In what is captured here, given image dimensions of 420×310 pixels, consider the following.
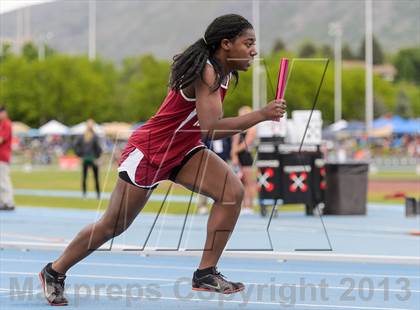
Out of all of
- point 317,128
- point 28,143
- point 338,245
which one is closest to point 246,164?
point 317,128

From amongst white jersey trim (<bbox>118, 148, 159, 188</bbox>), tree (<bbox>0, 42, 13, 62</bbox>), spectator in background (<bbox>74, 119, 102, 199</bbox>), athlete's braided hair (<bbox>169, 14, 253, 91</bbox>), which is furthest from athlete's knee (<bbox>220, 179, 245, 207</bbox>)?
tree (<bbox>0, 42, 13, 62</bbox>)

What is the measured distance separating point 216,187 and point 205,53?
0.95m

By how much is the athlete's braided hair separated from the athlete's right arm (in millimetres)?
50

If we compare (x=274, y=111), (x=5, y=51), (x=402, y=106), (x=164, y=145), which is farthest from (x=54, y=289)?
(x=402, y=106)

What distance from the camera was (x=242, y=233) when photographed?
16219 millimetres

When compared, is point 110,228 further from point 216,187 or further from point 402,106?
point 402,106

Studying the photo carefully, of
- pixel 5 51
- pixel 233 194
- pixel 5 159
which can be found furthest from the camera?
pixel 5 51

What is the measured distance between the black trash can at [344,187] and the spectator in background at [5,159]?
6039mm

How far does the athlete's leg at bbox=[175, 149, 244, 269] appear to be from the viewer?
7.86m

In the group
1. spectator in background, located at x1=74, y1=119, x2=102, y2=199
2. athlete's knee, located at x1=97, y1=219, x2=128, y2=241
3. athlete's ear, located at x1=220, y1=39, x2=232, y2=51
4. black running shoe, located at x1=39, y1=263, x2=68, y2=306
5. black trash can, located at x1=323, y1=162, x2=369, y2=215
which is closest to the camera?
athlete's ear, located at x1=220, y1=39, x2=232, y2=51

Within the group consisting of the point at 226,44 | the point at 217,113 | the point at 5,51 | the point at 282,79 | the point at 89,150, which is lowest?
the point at 89,150

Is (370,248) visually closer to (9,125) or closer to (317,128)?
(317,128)

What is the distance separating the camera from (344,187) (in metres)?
21.1

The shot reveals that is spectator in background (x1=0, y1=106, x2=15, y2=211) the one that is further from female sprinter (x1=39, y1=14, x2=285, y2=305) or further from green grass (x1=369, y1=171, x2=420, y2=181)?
green grass (x1=369, y1=171, x2=420, y2=181)
